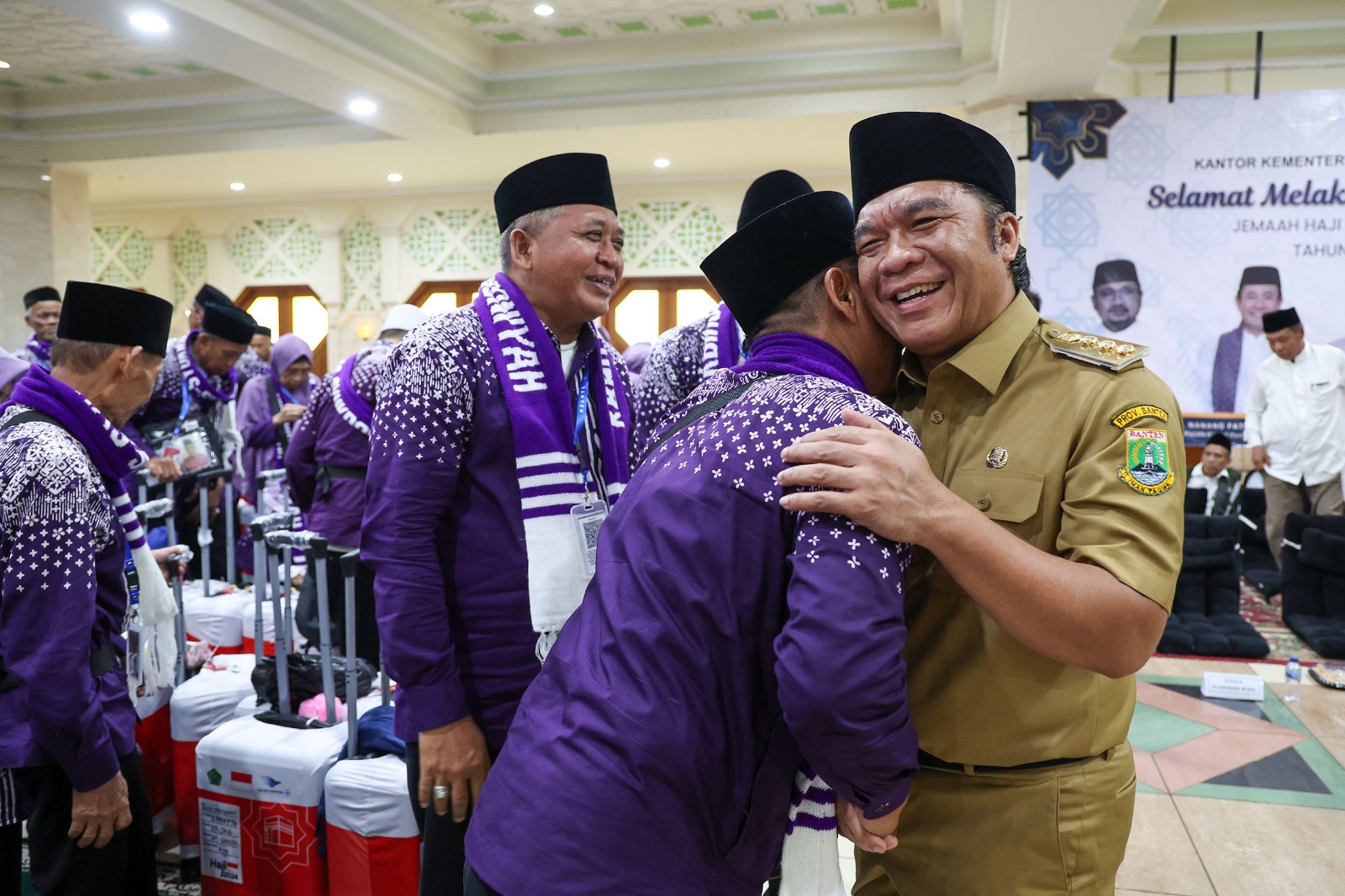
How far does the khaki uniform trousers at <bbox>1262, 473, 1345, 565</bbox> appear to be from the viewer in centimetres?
692

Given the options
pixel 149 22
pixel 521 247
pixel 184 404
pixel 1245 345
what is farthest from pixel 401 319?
pixel 1245 345

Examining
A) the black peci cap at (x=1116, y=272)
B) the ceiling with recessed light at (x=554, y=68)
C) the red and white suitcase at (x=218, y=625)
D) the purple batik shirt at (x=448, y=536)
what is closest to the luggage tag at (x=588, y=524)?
the purple batik shirt at (x=448, y=536)

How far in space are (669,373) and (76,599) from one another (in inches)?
74.9

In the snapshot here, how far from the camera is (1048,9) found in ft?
19.1

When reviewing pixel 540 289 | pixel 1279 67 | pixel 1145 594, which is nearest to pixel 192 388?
pixel 540 289

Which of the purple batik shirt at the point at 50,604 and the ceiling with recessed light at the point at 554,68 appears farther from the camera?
the ceiling with recessed light at the point at 554,68

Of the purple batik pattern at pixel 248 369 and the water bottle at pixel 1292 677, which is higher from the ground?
the purple batik pattern at pixel 248 369

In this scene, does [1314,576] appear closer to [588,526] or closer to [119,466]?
[588,526]

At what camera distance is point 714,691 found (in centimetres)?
112

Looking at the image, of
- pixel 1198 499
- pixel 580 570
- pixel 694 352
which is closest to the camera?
pixel 580 570

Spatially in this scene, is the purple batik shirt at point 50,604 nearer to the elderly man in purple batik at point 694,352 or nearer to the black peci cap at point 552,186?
the black peci cap at point 552,186

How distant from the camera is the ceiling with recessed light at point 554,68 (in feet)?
23.0

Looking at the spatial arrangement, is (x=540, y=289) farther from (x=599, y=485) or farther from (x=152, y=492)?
(x=152, y=492)

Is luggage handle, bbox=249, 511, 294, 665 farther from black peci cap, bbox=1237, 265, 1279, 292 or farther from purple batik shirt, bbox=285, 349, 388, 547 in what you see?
black peci cap, bbox=1237, 265, 1279, 292
